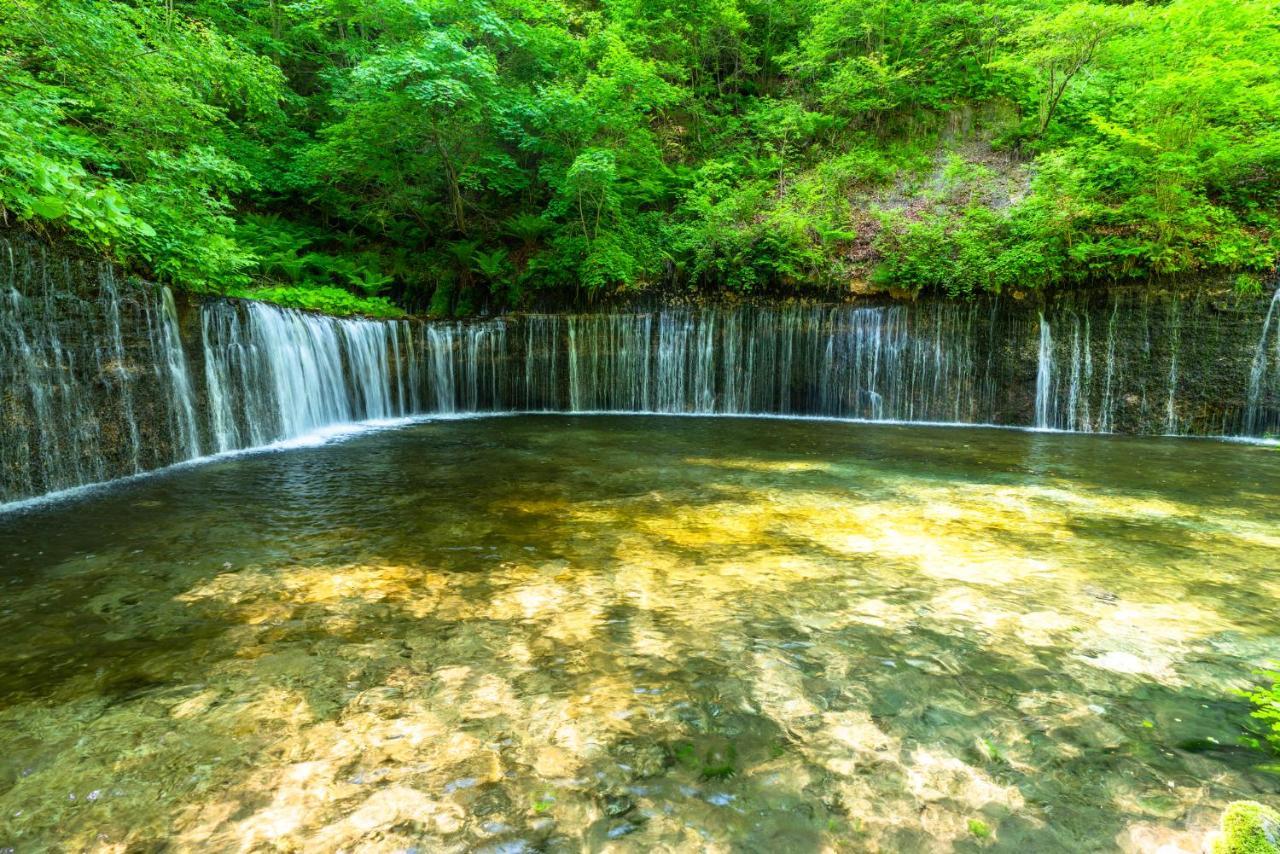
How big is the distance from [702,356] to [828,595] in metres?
11.9

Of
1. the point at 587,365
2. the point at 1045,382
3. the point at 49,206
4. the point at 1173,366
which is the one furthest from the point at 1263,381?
the point at 49,206

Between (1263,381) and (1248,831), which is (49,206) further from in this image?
(1263,381)

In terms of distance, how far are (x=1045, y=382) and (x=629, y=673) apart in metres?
13.5

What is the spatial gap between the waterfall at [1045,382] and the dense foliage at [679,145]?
128 cm

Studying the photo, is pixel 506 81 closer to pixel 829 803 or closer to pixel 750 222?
pixel 750 222

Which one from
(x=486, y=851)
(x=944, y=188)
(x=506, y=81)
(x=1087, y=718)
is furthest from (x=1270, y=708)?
(x=506, y=81)

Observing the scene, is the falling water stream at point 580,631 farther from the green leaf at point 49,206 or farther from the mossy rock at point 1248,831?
the green leaf at point 49,206

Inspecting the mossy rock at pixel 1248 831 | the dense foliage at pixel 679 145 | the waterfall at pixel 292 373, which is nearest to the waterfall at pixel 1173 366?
the dense foliage at pixel 679 145

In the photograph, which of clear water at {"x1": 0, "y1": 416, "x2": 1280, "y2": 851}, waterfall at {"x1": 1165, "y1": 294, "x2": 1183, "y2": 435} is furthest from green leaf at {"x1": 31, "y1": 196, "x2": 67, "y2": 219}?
waterfall at {"x1": 1165, "y1": 294, "x2": 1183, "y2": 435}

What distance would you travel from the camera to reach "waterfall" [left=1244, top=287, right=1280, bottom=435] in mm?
10523

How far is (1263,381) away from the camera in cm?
1065

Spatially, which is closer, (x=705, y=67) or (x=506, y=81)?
(x=506, y=81)

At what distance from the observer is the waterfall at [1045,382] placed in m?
12.3

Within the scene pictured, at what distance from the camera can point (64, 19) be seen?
597cm
